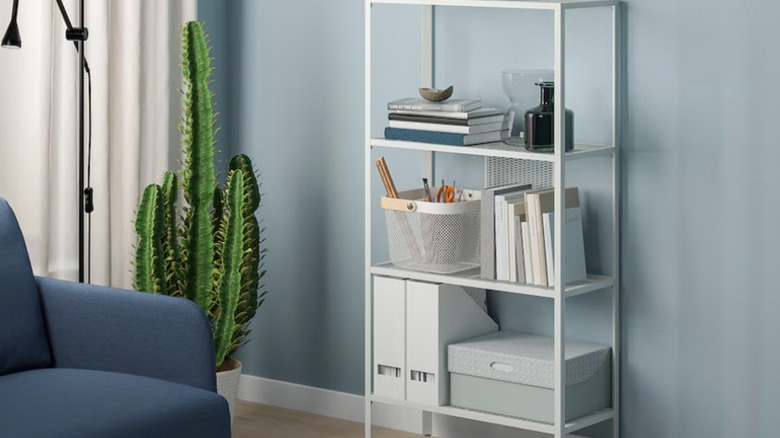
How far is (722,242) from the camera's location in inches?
131

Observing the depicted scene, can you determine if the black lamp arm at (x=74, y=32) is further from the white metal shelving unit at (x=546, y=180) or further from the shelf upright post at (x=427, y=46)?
the shelf upright post at (x=427, y=46)

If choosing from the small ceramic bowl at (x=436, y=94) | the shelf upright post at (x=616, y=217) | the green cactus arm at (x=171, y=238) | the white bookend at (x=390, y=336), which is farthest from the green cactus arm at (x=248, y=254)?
the shelf upright post at (x=616, y=217)

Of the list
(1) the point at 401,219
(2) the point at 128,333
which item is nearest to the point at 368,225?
(1) the point at 401,219

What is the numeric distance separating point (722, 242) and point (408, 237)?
86cm

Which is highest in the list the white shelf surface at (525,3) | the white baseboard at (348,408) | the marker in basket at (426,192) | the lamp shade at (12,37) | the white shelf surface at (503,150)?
the white shelf surface at (525,3)

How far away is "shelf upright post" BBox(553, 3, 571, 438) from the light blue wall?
0.26 meters

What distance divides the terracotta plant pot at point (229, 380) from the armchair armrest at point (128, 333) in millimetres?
729

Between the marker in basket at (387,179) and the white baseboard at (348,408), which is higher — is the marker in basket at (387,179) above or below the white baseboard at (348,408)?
above

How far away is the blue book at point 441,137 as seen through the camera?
11.4 feet

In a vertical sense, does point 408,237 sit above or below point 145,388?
above

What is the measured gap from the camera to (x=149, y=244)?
3629mm

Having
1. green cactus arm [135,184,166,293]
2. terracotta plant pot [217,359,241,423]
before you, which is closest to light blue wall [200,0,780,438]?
terracotta plant pot [217,359,241,423]

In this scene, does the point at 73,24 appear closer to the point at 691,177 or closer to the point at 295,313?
the point at 295,313

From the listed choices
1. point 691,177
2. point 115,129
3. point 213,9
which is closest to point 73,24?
point 115,129
